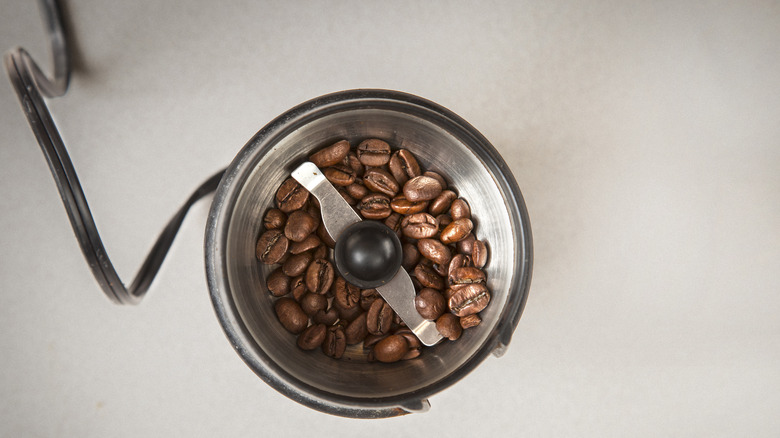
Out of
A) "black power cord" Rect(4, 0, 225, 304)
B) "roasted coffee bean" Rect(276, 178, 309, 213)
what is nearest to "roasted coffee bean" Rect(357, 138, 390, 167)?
"roasted coffee bean" Rect(276, 178, 309, 213)

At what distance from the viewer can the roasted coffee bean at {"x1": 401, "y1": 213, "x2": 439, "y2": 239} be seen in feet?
2.30

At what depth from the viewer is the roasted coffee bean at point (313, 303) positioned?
708mm

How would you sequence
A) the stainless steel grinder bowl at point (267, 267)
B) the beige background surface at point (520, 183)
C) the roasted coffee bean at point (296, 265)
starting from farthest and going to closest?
the beige background surface at point (520, 183)
the roasted coffee bean at point (296, 265)
the stainless steel grinder bowl at point (267, 267)

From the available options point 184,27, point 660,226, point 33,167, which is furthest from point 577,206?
point 33,167

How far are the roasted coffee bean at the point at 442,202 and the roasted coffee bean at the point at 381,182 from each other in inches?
2.5

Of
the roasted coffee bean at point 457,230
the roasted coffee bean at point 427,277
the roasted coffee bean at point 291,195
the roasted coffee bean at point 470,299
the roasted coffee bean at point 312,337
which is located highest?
the roasted coffee bean at point 291,195

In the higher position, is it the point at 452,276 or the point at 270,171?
the point at 270,171

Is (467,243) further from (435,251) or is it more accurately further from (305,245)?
(305,245)

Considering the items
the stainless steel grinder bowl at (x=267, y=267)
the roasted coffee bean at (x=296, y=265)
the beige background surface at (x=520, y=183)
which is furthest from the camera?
the beige background surface at (x=520, y=183)

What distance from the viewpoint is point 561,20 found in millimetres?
908

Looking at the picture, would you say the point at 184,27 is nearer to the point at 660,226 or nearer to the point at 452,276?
the point at 452,276

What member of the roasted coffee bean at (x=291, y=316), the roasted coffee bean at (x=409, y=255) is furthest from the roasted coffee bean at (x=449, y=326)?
the roasted coffee bean at (x=291, y=316)

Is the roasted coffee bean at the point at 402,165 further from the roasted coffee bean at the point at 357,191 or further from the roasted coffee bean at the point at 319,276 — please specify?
the roasted coffee bean at the point at 319,276

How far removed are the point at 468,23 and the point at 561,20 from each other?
0.19 metres
